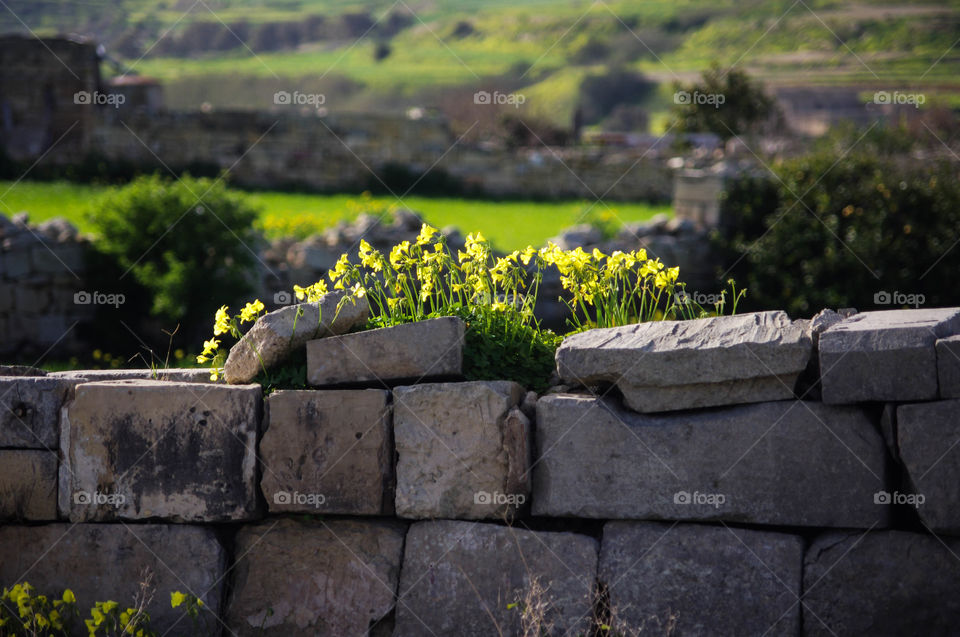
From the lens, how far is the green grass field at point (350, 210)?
13367mm

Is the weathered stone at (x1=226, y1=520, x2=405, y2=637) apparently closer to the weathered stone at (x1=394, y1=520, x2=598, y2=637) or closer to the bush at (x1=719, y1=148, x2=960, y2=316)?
the weathered stone at (x1=394, y1=520, x2=598, y2=637)

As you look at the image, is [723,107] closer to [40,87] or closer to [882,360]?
[40,87]

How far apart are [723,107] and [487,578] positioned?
67.1 feet

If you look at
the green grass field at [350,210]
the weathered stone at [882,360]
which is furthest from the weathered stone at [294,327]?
the green grass field at [350,210]

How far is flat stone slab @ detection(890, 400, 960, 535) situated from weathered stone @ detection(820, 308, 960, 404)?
73mm

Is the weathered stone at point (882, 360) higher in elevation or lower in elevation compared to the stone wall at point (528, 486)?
higher

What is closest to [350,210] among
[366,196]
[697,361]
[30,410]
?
[366,196]

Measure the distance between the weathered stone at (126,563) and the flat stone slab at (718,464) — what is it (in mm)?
1515

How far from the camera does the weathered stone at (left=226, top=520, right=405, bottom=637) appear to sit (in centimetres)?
426

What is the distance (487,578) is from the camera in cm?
419

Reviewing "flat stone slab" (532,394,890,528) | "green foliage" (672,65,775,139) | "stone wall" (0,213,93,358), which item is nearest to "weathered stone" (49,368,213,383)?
"flat stone slab" (532,394,890,528)

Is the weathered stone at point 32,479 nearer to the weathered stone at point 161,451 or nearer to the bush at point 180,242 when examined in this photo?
the weathered stone at point 161,451

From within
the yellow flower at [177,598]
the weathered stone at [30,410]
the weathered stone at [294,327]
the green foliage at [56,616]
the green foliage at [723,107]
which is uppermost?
the green foliage at [723,107]

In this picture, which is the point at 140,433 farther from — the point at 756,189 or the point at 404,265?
the point at 756,189
